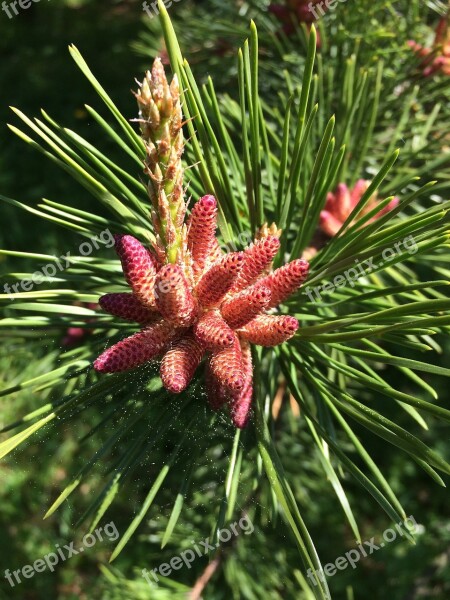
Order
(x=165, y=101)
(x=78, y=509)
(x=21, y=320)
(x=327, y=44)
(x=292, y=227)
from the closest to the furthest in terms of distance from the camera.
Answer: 1. (x=165, y=101)
2. (x=21, y=320)
3. (x=292, y=227)
4. (x=327, y=44)
5. (x=78, y=509)

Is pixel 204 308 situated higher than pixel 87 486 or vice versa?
pixel 204 308

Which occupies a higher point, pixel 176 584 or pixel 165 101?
pixel 165 101

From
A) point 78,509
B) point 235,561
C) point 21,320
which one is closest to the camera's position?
point 21,320

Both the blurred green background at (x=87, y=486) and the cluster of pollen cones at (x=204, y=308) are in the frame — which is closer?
the cluster of pollen cones at (x=204, y=308)

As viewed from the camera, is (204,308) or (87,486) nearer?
(204,308)

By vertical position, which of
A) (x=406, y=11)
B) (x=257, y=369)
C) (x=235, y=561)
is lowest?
(x=235, y=561)

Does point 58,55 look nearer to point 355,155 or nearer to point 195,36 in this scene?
point 195,36

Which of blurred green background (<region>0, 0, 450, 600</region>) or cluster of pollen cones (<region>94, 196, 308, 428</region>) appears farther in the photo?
blurred green background (<region>0, 0, 450, 600</region>)

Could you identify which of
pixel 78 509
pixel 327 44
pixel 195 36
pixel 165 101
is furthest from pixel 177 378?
pixel 78 509
